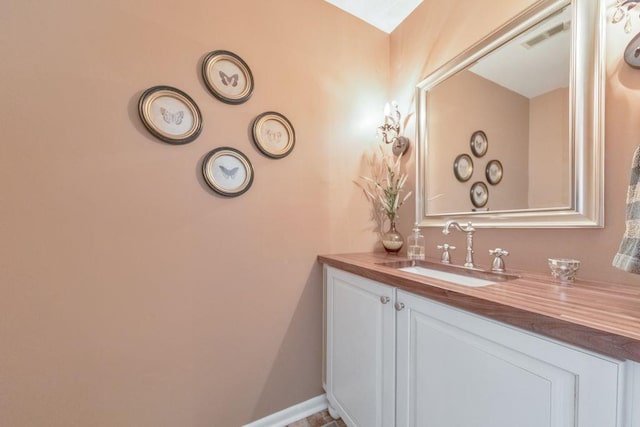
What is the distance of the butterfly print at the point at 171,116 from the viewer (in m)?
1.02

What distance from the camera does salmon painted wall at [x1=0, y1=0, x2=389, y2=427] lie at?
0.85 m

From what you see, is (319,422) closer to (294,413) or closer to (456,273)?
(294,413)

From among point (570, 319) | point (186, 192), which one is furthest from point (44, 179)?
point (570, 319)

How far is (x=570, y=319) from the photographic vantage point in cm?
44

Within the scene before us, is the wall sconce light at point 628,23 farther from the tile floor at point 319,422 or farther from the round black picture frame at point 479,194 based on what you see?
the tile floor at point 319,422

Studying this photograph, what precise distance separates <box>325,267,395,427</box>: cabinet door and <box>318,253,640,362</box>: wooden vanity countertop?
7.6 inches

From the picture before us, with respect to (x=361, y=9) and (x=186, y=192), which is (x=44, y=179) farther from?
(x=361, y=9)

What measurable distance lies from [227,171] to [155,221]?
1.21ft

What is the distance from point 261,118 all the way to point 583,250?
4.51 feet

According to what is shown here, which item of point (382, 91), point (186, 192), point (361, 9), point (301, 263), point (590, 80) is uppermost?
point (361, 9)

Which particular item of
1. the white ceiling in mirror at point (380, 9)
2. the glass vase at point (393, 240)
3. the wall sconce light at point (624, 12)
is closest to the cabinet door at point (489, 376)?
the glass vase at point (393, 240)

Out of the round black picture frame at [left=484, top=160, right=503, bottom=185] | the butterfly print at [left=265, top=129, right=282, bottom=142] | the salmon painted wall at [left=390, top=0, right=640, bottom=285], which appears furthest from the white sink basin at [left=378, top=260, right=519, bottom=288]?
the butterfly print at [left=265, top=129, right=282, bottom=142]

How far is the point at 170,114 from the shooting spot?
103 centimetres

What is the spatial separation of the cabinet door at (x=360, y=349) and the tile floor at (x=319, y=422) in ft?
0.35
